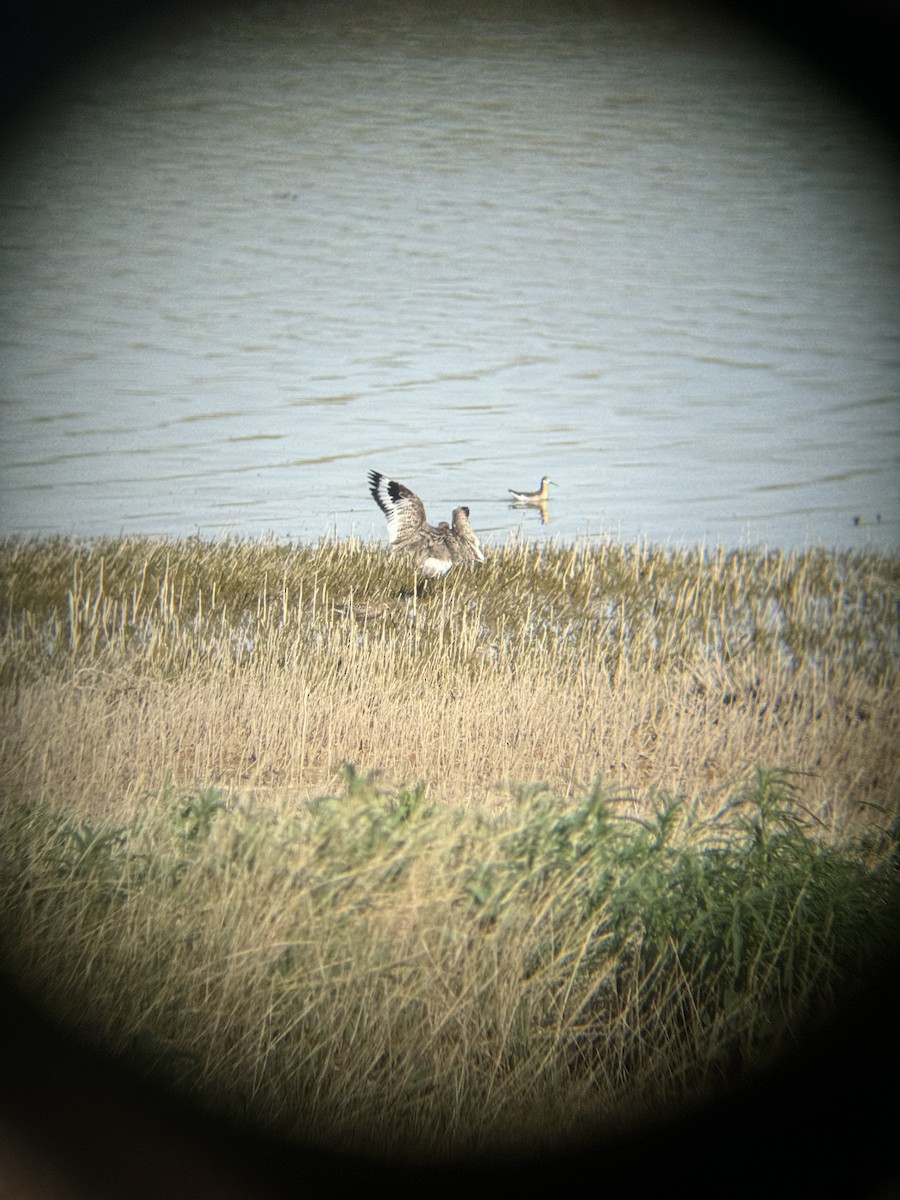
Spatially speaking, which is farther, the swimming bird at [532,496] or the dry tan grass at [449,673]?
the swimming bird at [532,496]

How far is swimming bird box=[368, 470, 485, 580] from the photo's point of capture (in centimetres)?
758

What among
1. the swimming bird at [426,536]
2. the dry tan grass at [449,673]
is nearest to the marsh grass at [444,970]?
the dry tan grass at [449,673]

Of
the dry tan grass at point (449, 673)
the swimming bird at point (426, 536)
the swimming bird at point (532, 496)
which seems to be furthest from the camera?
the swimming bird at point (532, 496)

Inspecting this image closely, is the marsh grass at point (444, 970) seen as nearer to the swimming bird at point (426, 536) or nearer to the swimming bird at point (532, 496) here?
the swimming bird at point (426, 536)

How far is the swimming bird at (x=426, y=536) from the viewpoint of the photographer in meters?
7.58

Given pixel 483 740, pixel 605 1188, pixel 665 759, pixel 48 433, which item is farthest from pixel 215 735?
pixel 48 433

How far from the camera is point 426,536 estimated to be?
7.70 m

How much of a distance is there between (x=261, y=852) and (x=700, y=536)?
22.5 ft

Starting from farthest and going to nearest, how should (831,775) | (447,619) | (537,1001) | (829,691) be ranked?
(447,619)
(829,691)
(831,775)
(537,1001)

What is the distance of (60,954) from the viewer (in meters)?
2.75

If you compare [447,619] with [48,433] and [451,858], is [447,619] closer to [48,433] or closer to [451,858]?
[48,433]

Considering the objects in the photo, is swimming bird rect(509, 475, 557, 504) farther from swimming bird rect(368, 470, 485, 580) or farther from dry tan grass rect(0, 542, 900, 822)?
swimming bird rect(368, 470, 485, 580)

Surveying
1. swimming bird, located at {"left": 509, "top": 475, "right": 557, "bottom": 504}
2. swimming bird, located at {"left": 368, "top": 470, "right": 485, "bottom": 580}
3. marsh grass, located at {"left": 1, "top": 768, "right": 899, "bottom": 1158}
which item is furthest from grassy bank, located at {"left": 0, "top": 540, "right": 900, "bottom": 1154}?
swimming bird, located at {"left": 509, "top": 475, "right": 557, "bottom": 504}

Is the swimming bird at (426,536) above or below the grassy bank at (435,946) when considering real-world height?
above
